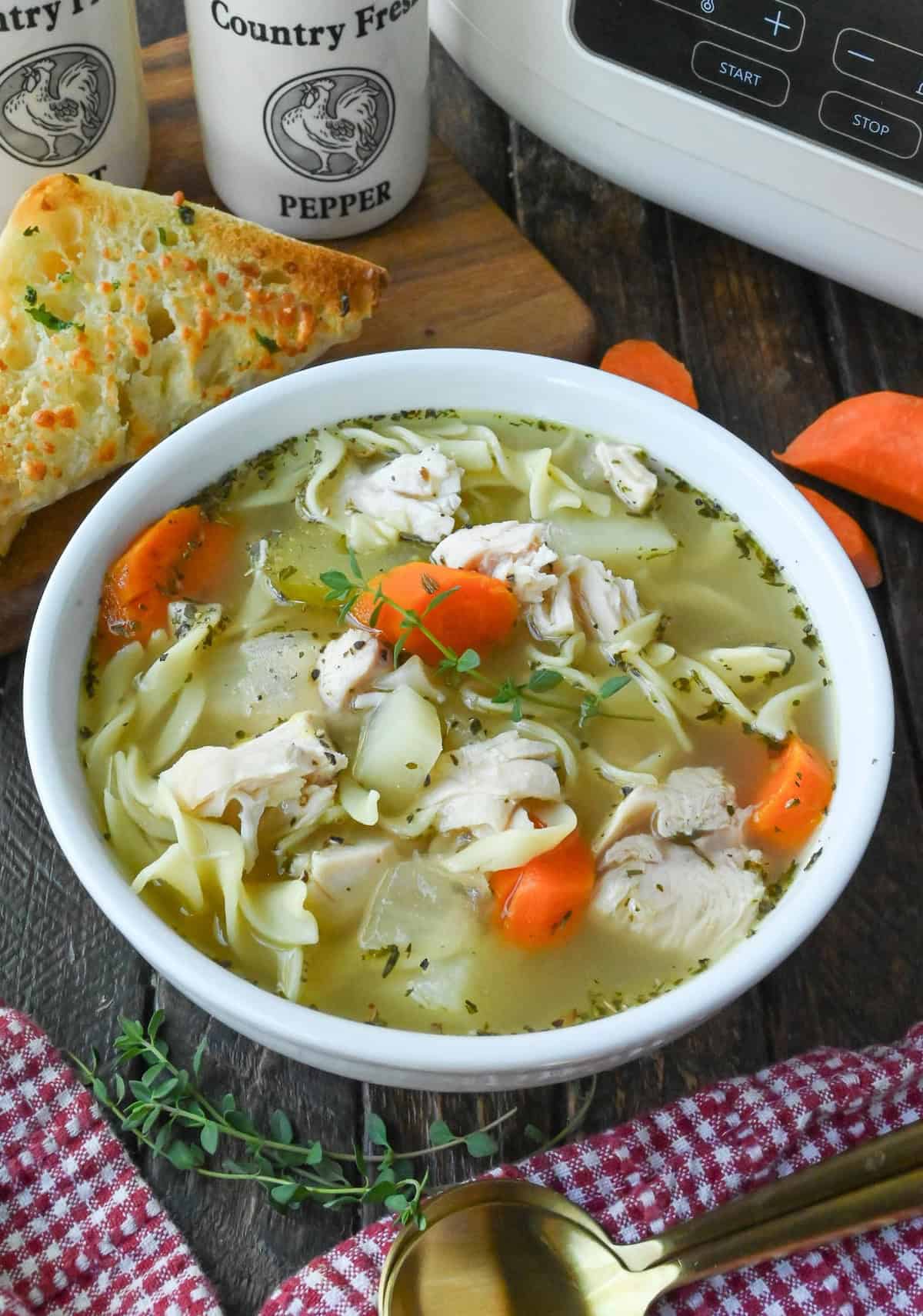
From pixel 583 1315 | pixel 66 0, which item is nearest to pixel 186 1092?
pixel 583 1315

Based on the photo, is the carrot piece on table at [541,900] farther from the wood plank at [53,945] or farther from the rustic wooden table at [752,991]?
the wood plank at [53,945]

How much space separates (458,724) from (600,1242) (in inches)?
27.4

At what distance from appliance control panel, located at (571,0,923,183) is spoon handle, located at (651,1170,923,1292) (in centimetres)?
167

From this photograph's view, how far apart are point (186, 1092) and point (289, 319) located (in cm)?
130

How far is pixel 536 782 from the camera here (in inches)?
73.8

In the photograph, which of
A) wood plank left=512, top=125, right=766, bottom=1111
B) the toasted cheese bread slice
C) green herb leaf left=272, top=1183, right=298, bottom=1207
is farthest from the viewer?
wood plank left=512, top=125, right=766, bottom=1111

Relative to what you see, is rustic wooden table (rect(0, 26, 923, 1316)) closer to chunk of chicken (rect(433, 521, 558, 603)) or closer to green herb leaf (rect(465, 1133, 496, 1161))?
green herb leaf (rect(465, 1133, 496, 1161))

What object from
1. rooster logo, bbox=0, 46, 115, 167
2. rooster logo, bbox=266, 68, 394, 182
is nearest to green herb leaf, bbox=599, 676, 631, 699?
rooster logo, bbox=266, 68, 394, 182

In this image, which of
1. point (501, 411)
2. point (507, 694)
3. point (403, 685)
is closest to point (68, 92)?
point (501, 411)

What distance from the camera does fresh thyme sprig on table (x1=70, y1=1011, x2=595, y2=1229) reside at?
1.87 m

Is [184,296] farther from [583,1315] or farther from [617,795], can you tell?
[583,1315]

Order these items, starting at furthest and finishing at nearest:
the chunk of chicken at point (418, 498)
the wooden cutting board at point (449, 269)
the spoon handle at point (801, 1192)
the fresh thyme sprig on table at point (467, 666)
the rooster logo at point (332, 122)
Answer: the wooden cutting board at point (449, 269) < the rooster logo at point (332, 122) < the chunk of chicken at point (418, 498) < the fresh thyme sprig on table at point (467, 666) < the spoon handle at point (801, 1192)

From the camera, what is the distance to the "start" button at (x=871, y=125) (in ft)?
7.81

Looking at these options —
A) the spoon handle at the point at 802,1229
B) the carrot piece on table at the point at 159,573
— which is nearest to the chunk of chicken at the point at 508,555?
the carrot piece on table at the point at 159,573
